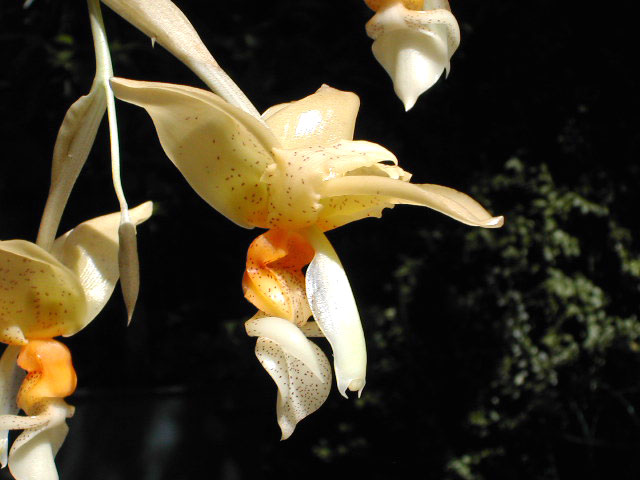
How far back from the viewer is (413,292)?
1.60m

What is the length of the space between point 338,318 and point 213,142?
4.7 inches

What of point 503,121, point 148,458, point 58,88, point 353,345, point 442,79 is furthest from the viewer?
point 503,121

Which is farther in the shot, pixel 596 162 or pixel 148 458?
pixel 596 162

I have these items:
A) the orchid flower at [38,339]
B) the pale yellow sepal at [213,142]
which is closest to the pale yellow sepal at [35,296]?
the orchid flower at [38,339]

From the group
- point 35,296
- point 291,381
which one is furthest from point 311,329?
point 35,296

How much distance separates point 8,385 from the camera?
50 centimetres

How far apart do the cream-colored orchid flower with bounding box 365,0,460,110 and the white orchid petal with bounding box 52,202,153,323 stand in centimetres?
21

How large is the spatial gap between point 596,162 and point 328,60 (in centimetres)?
64

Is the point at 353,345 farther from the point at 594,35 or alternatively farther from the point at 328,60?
the point at 594,35

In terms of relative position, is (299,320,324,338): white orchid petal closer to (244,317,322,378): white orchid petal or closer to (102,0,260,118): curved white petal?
(244,317,322,378): white orchid petal

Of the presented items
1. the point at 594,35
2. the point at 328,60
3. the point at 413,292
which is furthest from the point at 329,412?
the point at 594,35

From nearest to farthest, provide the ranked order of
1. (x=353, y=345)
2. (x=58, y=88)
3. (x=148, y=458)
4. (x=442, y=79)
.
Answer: (x=353, y=345), (x=148, y=458), (x=58, y=88), (x=442, y=79)

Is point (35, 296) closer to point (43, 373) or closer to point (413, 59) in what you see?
point (43, 373)

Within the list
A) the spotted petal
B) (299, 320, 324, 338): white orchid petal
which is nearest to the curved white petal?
(299, 320, 324, 338): white orchid petal
